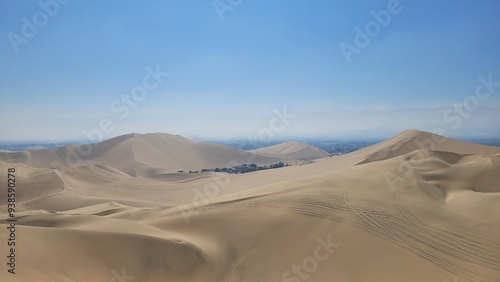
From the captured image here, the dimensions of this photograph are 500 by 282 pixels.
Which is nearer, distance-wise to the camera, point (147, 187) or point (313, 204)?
point (313, 204)

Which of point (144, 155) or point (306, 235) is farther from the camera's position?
point (144, 155)

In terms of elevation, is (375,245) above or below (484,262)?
above

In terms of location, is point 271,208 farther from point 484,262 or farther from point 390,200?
point 484,262

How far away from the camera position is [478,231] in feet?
33.4

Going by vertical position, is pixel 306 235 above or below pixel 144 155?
→ below

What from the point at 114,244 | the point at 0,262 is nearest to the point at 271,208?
the point at 114,244

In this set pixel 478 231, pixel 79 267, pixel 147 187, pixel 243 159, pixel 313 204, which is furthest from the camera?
pixel 243 159

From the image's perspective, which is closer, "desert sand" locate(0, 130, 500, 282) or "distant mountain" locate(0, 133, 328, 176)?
"desert sand" locate(0, 130, 500, 282)

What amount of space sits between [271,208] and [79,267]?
6289 mm

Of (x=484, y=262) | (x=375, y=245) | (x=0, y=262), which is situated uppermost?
(x=0, y=262)

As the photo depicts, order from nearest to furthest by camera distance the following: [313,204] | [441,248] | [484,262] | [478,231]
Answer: [484,262], [441,248], [478,231], [313,204]

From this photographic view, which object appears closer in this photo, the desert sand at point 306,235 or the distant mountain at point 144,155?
the desert sand at point 306,235

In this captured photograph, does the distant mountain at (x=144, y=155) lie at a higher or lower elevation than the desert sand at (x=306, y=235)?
higher

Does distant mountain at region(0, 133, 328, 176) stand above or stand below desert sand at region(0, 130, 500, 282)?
above
